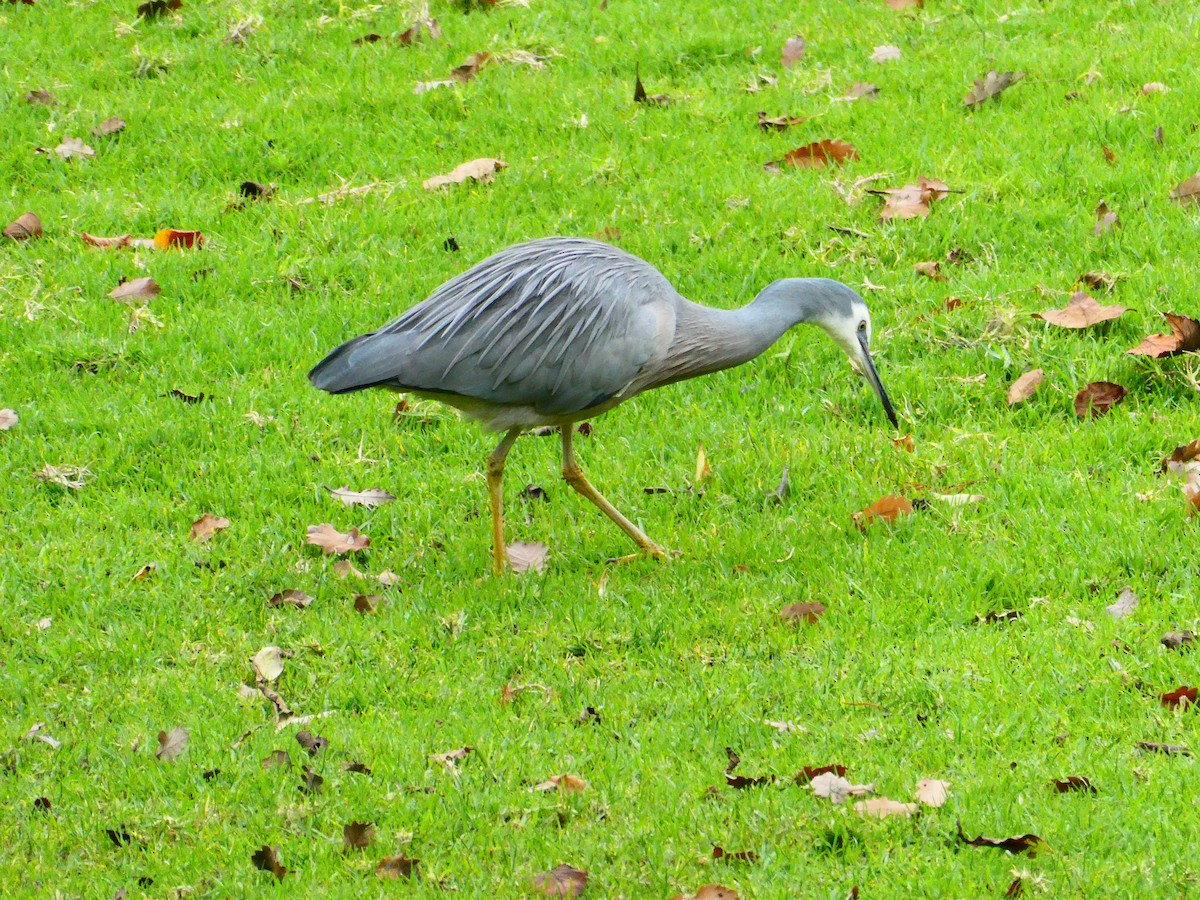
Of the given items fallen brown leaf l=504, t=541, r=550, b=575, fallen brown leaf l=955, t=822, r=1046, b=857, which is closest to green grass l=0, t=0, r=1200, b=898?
fallen brown leaf l=955, t=822, r=1046, b=857

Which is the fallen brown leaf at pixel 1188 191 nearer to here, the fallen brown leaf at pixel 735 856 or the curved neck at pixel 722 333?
the curved neck at pixel 722 333

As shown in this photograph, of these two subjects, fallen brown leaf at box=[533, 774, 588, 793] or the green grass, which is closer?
the green grass

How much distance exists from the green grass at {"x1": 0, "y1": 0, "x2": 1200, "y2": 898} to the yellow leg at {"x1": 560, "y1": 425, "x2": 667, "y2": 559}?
0.12 m

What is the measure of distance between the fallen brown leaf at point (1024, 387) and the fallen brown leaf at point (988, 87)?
3.06m

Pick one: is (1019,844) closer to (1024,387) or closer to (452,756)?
(452,756)

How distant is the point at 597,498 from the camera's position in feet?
22.4

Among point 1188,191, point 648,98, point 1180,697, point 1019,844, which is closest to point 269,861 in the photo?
point 1019,844

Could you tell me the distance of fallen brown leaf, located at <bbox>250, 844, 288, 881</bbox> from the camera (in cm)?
459

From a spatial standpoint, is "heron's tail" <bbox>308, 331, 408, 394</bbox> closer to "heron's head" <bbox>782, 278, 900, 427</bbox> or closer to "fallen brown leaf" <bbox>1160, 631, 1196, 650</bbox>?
"heron's head" <bbox>782, 278, 900, 427</bbox>

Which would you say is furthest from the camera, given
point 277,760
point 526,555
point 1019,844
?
point 526,555

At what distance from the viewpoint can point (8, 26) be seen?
1202cm

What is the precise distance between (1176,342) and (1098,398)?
0.48 meters

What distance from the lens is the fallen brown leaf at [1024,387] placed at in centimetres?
731

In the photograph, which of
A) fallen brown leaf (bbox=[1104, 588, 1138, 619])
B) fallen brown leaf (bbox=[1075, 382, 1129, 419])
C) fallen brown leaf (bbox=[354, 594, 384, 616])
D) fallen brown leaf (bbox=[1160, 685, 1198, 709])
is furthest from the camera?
fallen brown leaf (bbox=[1075, 382, 1129, 419])
